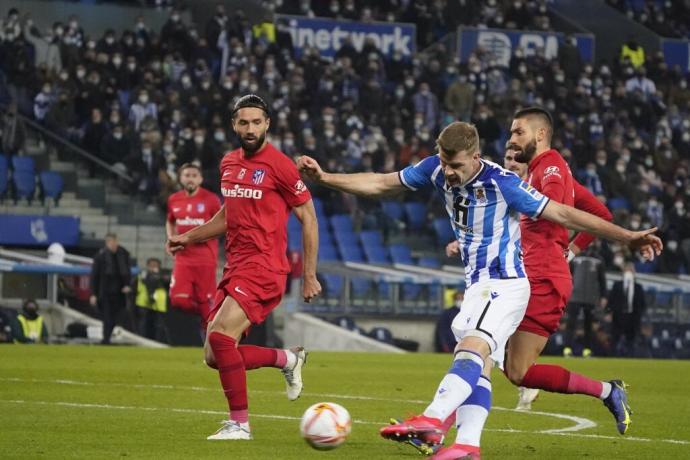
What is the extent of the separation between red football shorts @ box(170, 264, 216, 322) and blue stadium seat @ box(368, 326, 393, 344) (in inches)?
331

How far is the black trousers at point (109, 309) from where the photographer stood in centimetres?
2438

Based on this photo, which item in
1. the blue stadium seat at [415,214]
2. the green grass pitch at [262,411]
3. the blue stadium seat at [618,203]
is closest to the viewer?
the green grass pitch at [262,411]

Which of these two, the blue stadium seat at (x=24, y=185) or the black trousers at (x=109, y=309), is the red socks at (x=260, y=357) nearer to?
the black trousers at (x=109, y=309)

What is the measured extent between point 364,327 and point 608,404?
53.6ft

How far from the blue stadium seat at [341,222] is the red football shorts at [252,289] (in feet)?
60.9

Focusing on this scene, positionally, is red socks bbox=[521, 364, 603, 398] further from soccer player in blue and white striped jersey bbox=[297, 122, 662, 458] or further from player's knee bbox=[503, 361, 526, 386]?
soccer player in blue and white striped jersey bbox=[297, 122, 662, 458]

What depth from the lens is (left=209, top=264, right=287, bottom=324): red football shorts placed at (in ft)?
34.8

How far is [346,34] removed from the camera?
37438mm

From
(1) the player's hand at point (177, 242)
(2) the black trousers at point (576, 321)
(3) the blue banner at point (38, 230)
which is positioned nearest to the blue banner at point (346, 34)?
(3) the blue banner at point (38, 230)

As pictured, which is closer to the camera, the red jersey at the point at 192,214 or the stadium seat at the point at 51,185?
the red jersey at the point at 192,214

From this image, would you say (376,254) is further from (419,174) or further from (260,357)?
(419,174)

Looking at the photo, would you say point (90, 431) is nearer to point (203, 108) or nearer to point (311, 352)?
point (311, 352)

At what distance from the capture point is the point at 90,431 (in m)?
10.4

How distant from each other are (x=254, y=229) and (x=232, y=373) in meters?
1.10
